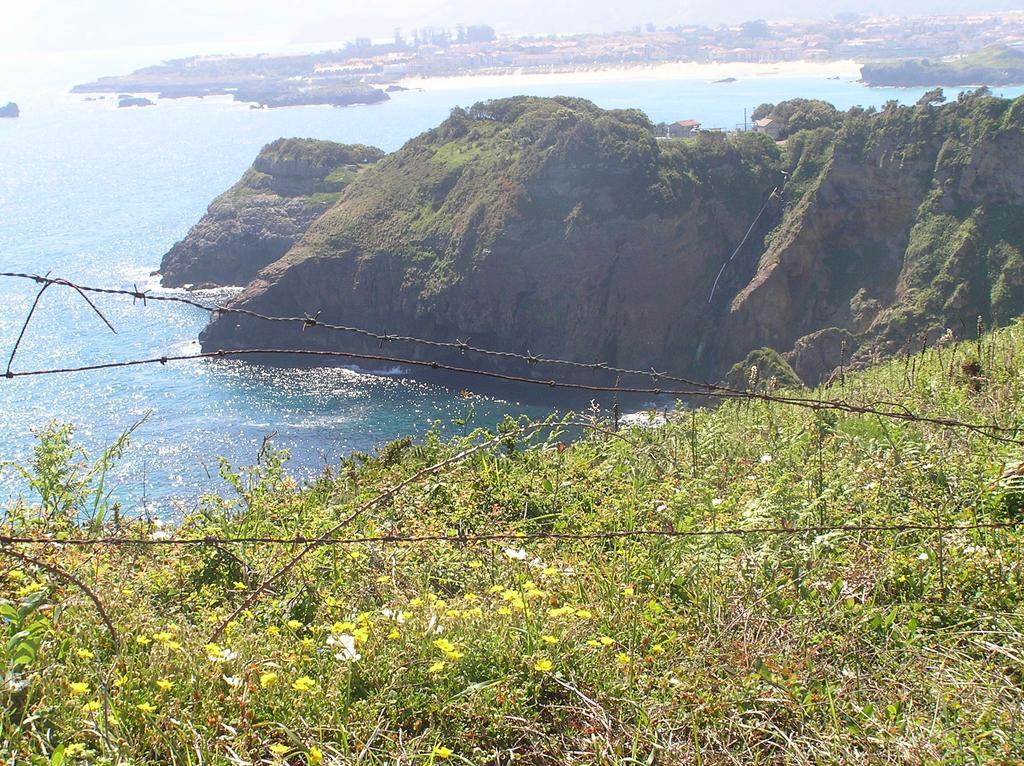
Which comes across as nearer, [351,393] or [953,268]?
[953,268]

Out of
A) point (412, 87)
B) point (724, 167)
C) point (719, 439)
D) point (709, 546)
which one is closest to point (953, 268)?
point (724, 167)

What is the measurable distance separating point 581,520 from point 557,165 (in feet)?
164

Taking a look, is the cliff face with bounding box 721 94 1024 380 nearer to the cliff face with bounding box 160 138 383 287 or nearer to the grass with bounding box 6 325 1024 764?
the cliff face with bounding box 160 138 383 287

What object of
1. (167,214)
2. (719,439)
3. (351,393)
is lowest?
(351,393)

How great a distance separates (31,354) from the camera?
45719mm

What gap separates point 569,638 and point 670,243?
48.4m

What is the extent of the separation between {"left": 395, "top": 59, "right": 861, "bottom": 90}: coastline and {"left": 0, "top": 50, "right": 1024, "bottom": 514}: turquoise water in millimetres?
4529

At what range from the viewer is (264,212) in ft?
219

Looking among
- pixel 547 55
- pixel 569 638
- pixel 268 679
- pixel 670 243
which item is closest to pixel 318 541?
pixel 268 679

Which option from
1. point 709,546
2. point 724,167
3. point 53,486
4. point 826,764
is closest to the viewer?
point 826,764

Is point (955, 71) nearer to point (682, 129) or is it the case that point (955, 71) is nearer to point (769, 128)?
point (682, 129)

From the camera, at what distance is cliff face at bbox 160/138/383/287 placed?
62.8 metres

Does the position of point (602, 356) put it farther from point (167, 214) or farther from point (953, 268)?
point (167, 214)

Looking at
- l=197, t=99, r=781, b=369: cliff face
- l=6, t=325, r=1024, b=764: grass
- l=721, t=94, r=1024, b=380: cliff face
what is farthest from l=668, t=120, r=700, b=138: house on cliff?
l=6, t=325, r=1024, b=764: grass
